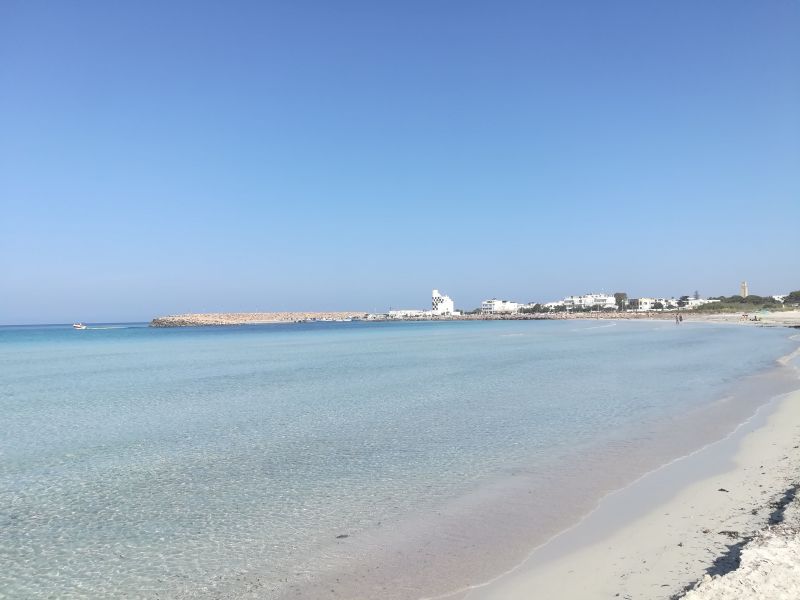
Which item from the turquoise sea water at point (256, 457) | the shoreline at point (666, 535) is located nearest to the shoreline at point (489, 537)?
the shoreline at point (666, 535)

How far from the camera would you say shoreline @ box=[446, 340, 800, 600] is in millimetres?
4805

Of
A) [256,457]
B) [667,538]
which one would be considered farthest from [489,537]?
[256,457]

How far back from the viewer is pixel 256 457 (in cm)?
1031

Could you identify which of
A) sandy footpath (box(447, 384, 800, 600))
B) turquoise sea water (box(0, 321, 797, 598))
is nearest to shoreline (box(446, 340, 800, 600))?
sandy footpath (box(447, 384, 800, 600))

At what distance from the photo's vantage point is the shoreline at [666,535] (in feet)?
15.8

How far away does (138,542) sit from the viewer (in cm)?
646

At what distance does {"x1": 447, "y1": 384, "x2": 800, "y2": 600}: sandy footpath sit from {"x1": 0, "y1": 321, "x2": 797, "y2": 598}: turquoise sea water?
1.78m

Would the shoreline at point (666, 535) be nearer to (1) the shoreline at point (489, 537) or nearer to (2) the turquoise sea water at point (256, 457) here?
(1) the shoreline at point (489, 537)

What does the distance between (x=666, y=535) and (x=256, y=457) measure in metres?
7.13

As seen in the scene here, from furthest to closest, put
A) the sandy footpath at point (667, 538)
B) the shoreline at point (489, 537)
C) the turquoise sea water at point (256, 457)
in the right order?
the turquoise sea water at point (256, 457) < the shoreline at point (489, 537) < the sandy footpath at point (667, 538)

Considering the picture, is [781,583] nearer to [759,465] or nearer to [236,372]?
[759,465]

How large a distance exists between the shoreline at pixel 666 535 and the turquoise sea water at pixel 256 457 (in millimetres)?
1756

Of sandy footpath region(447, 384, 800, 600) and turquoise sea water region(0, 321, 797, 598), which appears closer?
sandy footpath region(447, 384, 800, 600)

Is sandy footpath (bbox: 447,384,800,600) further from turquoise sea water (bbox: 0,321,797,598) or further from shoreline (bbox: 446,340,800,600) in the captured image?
turquoise sea water (bbox: 0,321,797,598)
